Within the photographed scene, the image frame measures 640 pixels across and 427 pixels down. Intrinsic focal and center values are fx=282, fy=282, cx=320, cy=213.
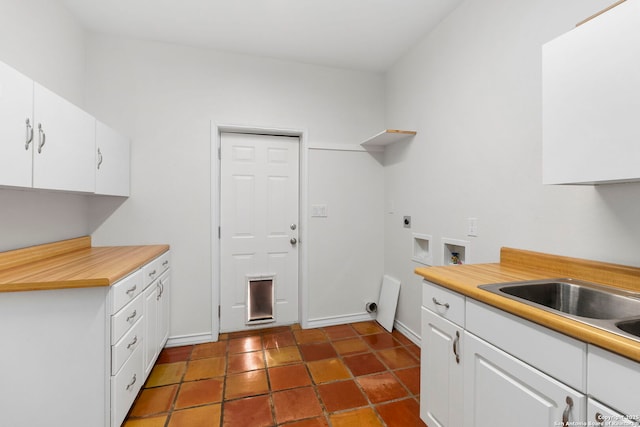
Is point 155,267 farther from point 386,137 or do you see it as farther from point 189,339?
point 386,137

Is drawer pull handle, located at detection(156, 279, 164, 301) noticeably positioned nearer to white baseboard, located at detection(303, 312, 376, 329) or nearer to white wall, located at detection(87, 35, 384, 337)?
white wall, located at detection(87, 35, 384, 337)

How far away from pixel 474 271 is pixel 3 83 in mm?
2357

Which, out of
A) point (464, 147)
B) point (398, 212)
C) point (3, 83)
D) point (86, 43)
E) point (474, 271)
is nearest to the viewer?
point (3, 83)

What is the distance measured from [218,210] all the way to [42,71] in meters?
1.53

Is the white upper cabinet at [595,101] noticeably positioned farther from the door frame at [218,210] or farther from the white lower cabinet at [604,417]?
the door frame at [218,210]

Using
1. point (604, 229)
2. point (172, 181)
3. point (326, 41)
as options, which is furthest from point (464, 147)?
point (172, 181)

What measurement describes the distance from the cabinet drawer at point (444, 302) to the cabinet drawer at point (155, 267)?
1.79m

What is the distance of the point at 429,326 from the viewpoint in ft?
4.91

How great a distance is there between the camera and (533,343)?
933 millimetres

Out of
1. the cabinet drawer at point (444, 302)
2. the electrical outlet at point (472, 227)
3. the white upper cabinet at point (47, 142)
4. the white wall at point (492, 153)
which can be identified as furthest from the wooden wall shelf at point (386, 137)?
the white upper cabinet at point (47, 142)

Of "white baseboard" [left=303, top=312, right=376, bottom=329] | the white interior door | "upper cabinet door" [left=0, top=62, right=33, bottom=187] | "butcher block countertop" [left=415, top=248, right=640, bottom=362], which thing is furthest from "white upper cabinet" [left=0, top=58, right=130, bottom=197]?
"white baseboard" [left=303, top=312, right=376, bottom=329]

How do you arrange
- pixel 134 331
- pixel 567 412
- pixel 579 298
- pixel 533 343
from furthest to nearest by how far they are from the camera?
1. pixel 134 331
2. pixel 579 298
3. pixel 533 343
4. pixel 567 412

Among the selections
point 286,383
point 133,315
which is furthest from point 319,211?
point 133,315

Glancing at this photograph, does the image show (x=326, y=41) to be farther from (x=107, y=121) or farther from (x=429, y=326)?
(x=429, y=326)
